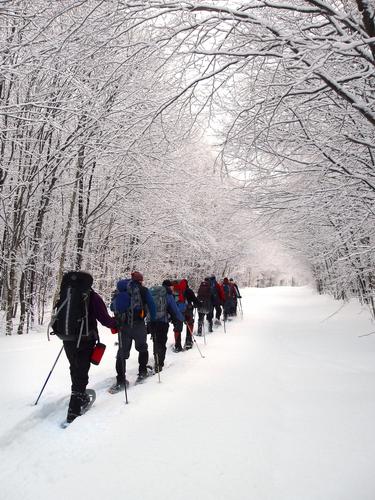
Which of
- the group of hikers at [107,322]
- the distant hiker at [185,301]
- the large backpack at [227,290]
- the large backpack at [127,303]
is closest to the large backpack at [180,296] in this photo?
the distant hiker at [185,301]

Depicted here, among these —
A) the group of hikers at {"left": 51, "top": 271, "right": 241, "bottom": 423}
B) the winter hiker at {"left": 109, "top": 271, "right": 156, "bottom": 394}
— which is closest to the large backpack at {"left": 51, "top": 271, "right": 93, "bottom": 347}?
the group of hikers at {"left": 51, "top": 271, "right": 241, "bottom": 423}

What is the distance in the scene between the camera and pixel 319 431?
3441 millimetres

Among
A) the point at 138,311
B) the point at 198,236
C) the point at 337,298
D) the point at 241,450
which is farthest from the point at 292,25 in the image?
the point at 337,298

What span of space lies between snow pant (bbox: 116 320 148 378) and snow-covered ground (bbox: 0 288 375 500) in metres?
0.32

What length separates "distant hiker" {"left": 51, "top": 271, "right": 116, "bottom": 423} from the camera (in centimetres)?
425

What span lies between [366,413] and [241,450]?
1803mm

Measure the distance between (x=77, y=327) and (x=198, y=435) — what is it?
1.99 meters

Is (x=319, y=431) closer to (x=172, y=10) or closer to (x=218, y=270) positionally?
(x=172, y=10)

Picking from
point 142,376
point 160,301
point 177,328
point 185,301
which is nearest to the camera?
point 142,376

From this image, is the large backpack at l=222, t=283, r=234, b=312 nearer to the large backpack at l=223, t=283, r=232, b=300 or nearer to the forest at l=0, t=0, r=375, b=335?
the large backpack at l=223, t=283, r=232, b=300

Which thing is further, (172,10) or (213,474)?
(172,10)

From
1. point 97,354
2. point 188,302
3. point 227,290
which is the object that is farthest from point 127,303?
point 227,290

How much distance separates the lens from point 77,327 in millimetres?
4285

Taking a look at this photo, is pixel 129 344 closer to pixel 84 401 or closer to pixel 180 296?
pixel 84 401
